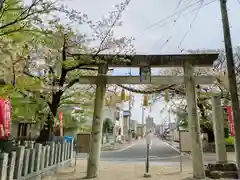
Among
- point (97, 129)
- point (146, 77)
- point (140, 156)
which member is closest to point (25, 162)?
point (97, 129)

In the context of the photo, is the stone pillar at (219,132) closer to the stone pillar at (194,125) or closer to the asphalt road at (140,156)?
the stone pillar at (194,125)

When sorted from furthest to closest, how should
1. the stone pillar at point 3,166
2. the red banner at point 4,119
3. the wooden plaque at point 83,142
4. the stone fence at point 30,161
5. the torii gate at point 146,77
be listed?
the wooden plaque at point 83,142 → the torii gate at point 146,77 → the stone fence at point 30,161 → the stone pillar at point 3,166 → the red banner at point 4,119

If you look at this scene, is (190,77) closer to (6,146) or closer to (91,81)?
(91,81)

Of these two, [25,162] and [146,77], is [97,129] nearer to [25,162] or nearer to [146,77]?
[146,77]

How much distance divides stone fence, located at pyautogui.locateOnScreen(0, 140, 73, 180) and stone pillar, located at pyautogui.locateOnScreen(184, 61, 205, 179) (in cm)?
562

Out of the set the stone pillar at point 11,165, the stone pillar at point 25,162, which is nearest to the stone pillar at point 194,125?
the stone pillar at point 25,162

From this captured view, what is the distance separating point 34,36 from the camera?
7.02 meters

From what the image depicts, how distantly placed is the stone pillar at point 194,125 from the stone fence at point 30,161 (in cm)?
562

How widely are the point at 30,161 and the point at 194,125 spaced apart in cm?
605

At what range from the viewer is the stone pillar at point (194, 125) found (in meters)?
9.20

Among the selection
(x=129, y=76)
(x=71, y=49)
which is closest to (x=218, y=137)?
(x=129, y=76)

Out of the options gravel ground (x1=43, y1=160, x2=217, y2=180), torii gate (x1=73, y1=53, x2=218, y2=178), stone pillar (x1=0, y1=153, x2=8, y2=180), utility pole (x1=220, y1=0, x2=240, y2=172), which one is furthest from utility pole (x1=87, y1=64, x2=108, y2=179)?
utility pole (x1=220, y1=0, x2=240, y2=172)

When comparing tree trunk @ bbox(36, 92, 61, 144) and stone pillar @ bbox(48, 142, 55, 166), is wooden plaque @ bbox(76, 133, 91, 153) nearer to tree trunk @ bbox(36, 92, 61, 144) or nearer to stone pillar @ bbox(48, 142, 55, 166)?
tree trunk @ bbox(36, 92, 61, 144)

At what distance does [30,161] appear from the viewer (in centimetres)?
798
